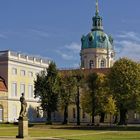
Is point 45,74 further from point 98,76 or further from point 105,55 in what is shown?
point 105,55

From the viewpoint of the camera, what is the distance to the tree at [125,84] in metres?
80.6

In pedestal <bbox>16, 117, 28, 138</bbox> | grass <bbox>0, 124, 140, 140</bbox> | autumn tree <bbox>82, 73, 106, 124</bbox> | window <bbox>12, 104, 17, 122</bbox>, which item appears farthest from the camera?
window <bbox>12, 104, 17, 122</bbox>

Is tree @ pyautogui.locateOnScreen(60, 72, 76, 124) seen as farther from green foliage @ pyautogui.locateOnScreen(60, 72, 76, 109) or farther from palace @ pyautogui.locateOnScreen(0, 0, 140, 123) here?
palace @ pyautogui.locateOnScreen(0, 0, 140, 123)

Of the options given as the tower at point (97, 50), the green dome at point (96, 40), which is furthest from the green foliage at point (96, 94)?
the green dome at point (96, 40)

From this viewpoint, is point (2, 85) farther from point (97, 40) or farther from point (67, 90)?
Result: point (97, 40)

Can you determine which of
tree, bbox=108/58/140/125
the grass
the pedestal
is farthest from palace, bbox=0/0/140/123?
the pedestal

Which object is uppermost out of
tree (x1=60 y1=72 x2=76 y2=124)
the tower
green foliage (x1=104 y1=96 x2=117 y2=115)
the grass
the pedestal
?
the tower

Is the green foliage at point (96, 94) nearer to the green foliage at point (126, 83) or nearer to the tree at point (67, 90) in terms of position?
the tree at point (67, 90)

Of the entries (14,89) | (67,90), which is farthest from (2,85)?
(67,90)

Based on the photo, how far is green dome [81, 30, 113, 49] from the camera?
478ft

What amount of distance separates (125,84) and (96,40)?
2585 inches

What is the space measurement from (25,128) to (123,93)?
1499 inches

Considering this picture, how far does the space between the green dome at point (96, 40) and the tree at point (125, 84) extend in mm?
58624

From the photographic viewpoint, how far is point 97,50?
14450 cm
